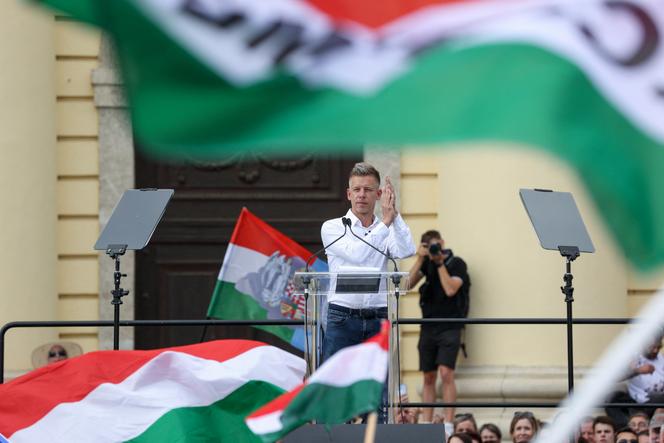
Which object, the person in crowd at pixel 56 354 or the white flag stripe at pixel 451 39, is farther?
the person in crowd at pixel 56 354

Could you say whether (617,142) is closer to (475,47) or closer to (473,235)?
(475,47)

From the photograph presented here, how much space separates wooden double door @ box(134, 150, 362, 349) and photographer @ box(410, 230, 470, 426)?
1757mm

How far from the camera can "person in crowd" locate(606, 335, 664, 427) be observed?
1204cm

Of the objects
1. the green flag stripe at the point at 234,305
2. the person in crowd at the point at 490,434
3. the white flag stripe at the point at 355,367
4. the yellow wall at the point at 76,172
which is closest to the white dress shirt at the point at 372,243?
the person in crowd at the point at 490,434

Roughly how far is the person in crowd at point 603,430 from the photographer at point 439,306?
5.89 ft

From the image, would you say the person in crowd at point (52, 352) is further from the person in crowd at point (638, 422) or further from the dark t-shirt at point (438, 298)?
the person in crowd at point (638, 422)

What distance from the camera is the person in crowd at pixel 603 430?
10781 millimetres

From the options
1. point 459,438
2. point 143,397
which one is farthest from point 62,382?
point 459,438

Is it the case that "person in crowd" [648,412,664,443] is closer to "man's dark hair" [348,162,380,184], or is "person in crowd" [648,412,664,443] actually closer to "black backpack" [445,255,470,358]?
"black backpack" [445,255,470,358]

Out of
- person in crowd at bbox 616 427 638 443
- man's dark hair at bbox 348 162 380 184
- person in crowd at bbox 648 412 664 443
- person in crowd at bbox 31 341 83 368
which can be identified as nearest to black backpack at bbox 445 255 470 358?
person in crowd at bbox 648 412 664 443

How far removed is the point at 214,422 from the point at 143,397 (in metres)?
0.42

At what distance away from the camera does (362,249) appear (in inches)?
382

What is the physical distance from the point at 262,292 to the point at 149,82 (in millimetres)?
7484

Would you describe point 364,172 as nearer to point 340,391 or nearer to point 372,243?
point 372,243
